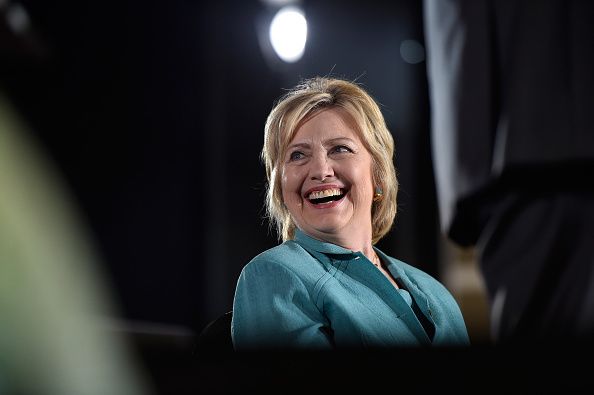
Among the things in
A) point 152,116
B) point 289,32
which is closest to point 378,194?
point 289,32

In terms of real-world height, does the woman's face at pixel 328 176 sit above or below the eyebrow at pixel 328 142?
below

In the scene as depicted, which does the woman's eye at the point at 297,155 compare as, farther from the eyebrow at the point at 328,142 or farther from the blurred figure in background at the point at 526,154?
the blurred figure in background at the point at 526,154

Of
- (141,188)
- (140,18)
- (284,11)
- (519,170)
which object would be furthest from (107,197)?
(519,170)

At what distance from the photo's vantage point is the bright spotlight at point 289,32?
2.30 feet

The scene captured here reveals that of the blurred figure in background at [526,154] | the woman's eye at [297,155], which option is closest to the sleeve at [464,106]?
the blurred figure in background at [526,154]

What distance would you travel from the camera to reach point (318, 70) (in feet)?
2.11

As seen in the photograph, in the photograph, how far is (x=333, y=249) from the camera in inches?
21.8

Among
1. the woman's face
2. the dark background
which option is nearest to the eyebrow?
the woman's face

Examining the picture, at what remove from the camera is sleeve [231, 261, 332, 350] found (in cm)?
50

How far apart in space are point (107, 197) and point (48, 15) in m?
0.62

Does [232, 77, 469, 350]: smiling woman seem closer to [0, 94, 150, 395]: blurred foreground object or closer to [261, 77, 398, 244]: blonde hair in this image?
[261, 77, 398, 244]: blonde hair

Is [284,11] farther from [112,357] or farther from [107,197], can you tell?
[107,197]

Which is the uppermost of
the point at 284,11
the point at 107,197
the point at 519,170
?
the point at 284,11

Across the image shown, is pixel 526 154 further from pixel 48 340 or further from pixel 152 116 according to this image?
pixel 152 116
